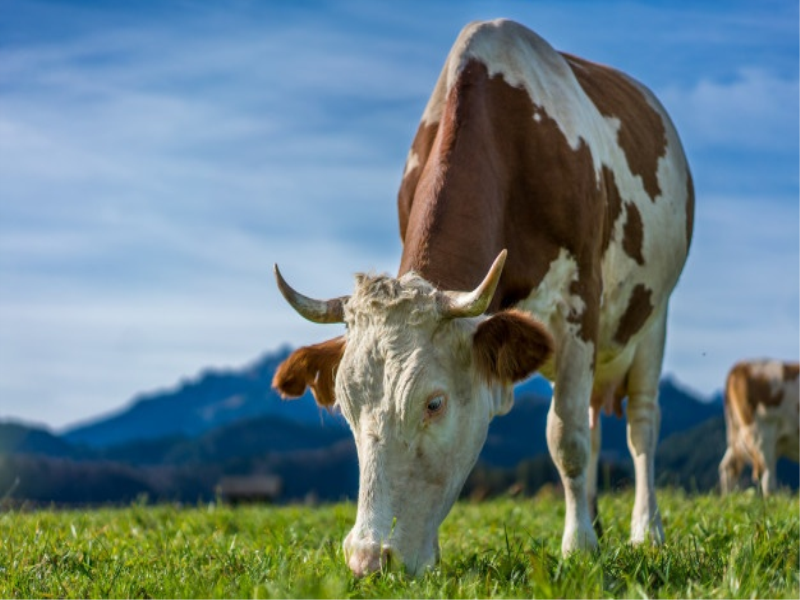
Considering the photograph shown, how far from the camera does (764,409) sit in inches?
869

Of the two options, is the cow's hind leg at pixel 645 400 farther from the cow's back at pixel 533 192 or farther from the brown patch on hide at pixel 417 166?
the brown patch on hide at pixel 417 166

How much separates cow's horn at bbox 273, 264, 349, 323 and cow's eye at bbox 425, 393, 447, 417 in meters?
0.72

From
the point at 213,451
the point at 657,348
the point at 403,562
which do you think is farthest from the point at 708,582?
the point at 213,451

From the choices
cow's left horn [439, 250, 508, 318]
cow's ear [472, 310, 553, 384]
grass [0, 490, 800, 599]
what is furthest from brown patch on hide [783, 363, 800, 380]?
cow's left horn [439, 250, 508, 318]

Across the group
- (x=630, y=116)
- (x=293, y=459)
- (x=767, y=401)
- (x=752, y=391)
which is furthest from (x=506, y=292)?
(x=293, y=459)

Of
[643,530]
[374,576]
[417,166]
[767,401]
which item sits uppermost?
[417,166]

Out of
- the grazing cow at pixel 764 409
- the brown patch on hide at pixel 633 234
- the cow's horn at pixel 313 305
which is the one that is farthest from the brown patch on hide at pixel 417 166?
the grazing cow at pixel 764 409

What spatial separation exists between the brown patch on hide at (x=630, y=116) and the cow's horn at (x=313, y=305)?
345 centimetres

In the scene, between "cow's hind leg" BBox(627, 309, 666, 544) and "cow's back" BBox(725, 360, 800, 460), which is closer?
"cow's hind leg" BBox(627, 309, 666, 544)

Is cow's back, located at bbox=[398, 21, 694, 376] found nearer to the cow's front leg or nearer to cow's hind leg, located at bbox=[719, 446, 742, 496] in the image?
the cow's front leg

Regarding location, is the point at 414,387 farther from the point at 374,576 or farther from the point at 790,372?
the point at 790,372

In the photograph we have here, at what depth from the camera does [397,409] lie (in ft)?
17.4

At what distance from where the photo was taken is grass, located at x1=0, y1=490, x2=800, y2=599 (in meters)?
4.32

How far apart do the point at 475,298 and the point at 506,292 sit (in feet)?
4.56
